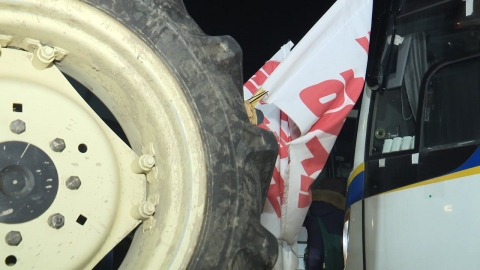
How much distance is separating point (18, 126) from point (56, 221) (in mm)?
246

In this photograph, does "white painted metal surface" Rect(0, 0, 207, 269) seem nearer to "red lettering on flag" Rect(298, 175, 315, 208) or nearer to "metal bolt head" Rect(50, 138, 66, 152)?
"metal bolt head" Rect(50, 138, 66, 152)

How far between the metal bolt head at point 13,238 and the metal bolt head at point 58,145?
22 cm

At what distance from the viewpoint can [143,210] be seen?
1.41 m

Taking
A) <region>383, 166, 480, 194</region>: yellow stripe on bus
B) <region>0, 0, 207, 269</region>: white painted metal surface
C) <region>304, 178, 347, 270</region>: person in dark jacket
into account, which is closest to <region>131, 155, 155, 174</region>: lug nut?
<region>0, 0, 207, 269</region>: white painted metal surface

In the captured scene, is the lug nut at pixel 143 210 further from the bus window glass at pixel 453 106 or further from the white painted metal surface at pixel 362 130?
the white painted metal surface at pixel 362 130

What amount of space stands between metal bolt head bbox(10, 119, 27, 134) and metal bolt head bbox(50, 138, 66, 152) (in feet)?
0.25

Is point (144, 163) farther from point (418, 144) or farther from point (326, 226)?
point (326, 226)

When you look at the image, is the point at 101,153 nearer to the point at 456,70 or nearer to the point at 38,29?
the point at 38,29

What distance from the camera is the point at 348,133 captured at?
5074 mm

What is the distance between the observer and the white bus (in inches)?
77.9

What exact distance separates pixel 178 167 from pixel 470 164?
113 cm

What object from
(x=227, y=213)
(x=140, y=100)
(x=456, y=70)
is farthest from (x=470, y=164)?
(x=140, y=100)

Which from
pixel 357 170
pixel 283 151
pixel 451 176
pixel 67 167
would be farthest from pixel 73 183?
pixel 357 170

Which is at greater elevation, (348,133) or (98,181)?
(348,133)
